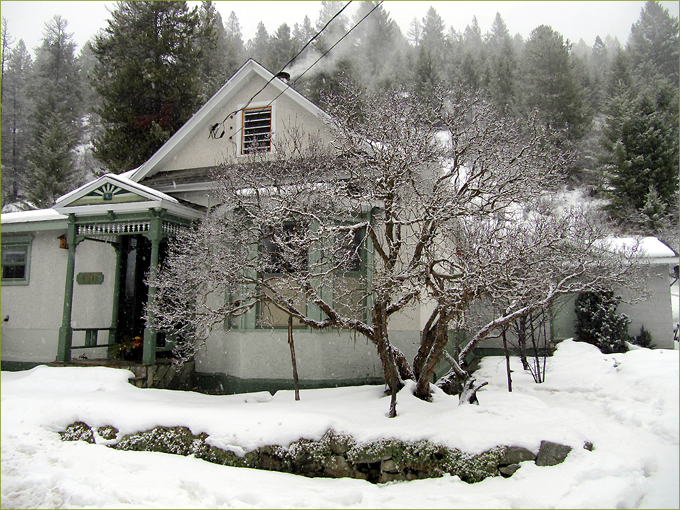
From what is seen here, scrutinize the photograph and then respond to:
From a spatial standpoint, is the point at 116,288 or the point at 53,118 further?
the point at 53,118

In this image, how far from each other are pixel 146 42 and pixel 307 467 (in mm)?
20324

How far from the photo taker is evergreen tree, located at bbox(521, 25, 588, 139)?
86.2 ft

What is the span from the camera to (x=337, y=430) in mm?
5809

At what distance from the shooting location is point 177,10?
2064cm

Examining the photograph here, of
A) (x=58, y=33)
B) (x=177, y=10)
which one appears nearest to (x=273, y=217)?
(x=177, y=10)

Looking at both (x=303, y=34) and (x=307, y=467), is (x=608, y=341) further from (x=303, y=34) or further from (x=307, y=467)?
(x=303, y=34)

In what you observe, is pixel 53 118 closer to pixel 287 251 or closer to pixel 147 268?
pixel 147 268

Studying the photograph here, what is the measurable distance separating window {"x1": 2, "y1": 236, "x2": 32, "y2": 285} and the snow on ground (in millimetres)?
4517

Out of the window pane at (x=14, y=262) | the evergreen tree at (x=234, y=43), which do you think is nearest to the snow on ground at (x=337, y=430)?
the window pane at (x=14, y=262)

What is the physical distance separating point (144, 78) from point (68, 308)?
13.7 m

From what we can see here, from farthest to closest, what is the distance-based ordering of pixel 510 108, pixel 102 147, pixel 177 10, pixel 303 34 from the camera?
pixel 303 34 < pixel 510 108 < pixel 177 10 < pixel 102 147

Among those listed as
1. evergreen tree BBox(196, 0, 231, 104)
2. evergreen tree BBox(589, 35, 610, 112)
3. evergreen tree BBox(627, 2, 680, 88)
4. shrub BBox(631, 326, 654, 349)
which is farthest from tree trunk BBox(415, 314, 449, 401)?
evergreen tree BBox(627, 2, 680, 88)

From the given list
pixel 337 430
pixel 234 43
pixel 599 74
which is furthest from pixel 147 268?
pixel 234 43

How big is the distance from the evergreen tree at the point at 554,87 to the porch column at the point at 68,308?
23894mm
